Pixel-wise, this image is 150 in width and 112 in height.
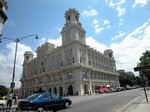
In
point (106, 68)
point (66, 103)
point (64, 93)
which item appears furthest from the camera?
point (106, 68)

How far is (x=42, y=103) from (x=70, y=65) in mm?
49485

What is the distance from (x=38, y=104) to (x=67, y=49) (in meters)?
53.8

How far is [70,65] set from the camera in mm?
62938

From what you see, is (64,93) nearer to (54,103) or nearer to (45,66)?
(45,66)

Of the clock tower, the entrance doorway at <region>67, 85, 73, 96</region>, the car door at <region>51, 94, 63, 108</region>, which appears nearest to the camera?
the car door at <region>51, 94, 63, 108</region>

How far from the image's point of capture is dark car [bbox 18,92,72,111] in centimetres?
1274

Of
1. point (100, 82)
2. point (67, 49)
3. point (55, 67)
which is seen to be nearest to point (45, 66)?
point (55, 67)

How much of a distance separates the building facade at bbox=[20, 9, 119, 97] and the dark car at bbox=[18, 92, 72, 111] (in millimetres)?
43801

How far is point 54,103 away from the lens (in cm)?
1448

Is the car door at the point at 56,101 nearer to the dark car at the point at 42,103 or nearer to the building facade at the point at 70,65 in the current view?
the dark car at the point at 42,103

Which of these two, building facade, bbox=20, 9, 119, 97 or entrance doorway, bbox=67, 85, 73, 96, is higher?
building facade, bbox=20, 9, 119, 97

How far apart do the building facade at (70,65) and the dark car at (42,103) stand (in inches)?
1724

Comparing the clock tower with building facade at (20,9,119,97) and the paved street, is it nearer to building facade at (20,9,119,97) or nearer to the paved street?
building facade at (20,9,119,97)

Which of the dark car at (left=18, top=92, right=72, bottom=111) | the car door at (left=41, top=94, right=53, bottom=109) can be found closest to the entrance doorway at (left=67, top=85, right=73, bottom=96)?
the dark car at (left=18, top=92, right=72, bottom=111)
